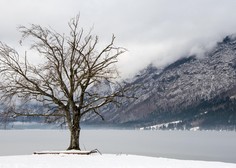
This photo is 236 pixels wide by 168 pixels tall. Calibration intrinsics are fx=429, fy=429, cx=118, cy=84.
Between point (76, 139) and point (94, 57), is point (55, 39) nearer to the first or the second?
point (94, 57)

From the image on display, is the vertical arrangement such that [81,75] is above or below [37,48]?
below

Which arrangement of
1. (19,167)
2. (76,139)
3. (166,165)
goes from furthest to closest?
(76,139)
(166,165)
(19,167)

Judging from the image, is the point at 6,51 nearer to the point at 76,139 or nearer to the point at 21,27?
the point at 21,27

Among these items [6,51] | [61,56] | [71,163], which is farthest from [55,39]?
[71,163]

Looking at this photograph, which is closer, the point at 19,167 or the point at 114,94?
the point at 19,167

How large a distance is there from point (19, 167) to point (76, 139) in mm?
12614

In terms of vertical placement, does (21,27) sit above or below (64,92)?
above

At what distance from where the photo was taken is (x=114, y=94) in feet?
113

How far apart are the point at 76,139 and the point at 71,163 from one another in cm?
1037

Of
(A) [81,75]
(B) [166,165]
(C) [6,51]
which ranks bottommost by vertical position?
(B) [166,165]

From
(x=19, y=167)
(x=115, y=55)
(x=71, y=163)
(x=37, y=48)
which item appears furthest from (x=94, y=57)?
(x=19, y=167)

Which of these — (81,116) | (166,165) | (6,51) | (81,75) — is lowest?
(166,165)

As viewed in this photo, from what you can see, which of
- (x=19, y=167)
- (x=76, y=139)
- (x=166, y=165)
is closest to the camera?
(x=19, y=167)

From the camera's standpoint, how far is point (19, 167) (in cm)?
2080
